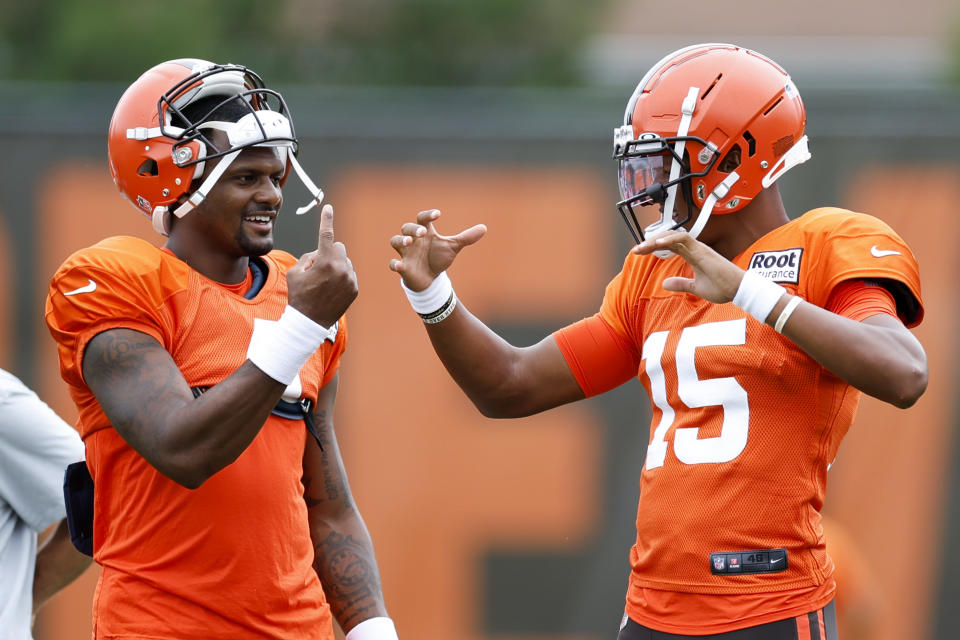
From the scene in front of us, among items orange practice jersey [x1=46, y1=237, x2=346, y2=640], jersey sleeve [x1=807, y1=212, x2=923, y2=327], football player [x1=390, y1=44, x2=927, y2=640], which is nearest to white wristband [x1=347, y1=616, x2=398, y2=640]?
orange practice jersey [x1=46, y1=237, x2=346, y2=640]

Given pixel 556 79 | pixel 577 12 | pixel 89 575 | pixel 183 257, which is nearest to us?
pixel 183 257

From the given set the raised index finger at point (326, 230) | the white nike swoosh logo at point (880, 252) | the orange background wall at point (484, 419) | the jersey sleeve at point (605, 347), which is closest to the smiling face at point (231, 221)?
the raised index finger at point (326, 230)

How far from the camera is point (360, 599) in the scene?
10.3ft

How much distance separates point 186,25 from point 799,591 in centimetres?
992

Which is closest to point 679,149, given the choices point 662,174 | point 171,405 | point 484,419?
point 662,174

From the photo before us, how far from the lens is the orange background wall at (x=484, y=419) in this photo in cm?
584

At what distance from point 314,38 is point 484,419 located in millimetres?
9461

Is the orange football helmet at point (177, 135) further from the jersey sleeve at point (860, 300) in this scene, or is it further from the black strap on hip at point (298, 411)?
the jersey sleeve at point (860, 300)

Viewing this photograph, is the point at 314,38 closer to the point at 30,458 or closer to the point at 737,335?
the point at 30,458

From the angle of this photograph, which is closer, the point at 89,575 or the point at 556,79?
the point at 89,575

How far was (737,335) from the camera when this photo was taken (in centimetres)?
291

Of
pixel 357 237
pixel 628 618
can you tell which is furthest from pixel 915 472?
pixel 628 618

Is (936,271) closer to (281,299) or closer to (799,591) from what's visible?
(799,591)

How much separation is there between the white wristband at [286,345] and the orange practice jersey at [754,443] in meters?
0.89
